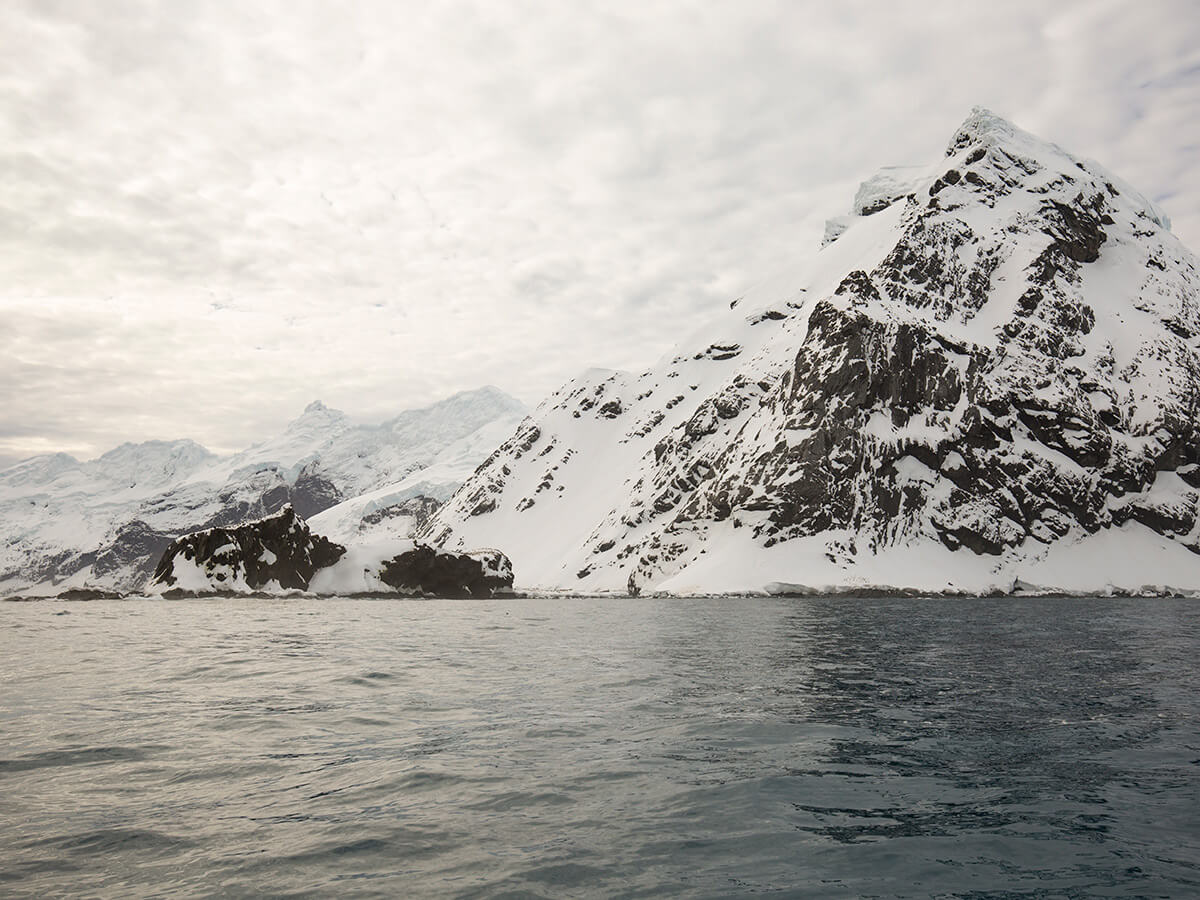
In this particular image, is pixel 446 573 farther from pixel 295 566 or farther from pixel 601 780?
pixel 601 780

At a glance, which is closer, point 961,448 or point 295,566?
point 295,566

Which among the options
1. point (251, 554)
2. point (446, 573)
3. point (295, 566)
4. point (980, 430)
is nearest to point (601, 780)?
point (295, 566)

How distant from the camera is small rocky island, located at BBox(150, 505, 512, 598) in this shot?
108812 millimetres

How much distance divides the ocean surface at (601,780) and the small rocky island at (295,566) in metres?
87.4

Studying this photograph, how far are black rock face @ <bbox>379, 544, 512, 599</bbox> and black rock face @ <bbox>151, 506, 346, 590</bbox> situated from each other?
45.9ft

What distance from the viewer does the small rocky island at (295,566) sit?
10881 cm

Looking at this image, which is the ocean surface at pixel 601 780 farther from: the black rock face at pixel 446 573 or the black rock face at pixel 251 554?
the black rock face at pixel 446 573

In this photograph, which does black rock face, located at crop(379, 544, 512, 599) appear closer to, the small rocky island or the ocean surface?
the small rocky island

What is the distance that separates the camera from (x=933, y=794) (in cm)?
1238

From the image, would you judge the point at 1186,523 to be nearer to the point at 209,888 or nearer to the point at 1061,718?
the point at 1061,718

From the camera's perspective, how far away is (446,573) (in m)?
125

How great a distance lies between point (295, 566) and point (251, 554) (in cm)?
656

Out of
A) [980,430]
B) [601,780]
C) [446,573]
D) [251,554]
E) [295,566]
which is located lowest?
[446,573]

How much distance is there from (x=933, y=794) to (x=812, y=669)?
1606cm
